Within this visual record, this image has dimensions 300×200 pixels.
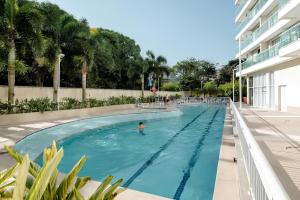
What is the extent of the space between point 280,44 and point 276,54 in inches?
69.2

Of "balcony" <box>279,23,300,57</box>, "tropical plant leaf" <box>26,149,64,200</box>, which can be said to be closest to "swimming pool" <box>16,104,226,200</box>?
"tropical plant leaf" <box>26,149,64,200</box>

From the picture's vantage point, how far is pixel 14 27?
1403cm

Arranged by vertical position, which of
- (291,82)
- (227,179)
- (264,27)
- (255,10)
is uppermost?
(255,10)

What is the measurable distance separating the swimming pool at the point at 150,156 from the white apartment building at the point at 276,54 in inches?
275

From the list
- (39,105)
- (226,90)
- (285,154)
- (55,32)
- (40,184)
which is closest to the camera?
(40,184)

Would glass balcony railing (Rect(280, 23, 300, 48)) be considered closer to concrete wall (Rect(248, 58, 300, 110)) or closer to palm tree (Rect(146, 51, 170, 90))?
concrete wall (Rect(248, 58, 300, 110))

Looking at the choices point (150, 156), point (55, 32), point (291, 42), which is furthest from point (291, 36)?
point (55, 32)

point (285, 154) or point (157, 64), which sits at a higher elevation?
point (157, 64)

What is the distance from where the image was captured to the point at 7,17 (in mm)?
13344

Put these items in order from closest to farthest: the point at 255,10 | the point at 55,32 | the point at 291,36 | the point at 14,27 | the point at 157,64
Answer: the point at 14,27, the point at 291,36, the point at 55,32, the point at 255,10, the point at 157,64

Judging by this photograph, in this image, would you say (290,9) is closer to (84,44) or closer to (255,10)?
(255,10)

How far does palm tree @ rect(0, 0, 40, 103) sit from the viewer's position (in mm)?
13404

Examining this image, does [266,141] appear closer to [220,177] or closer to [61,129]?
[220,177]

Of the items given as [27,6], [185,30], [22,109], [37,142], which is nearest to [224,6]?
[185,30]
